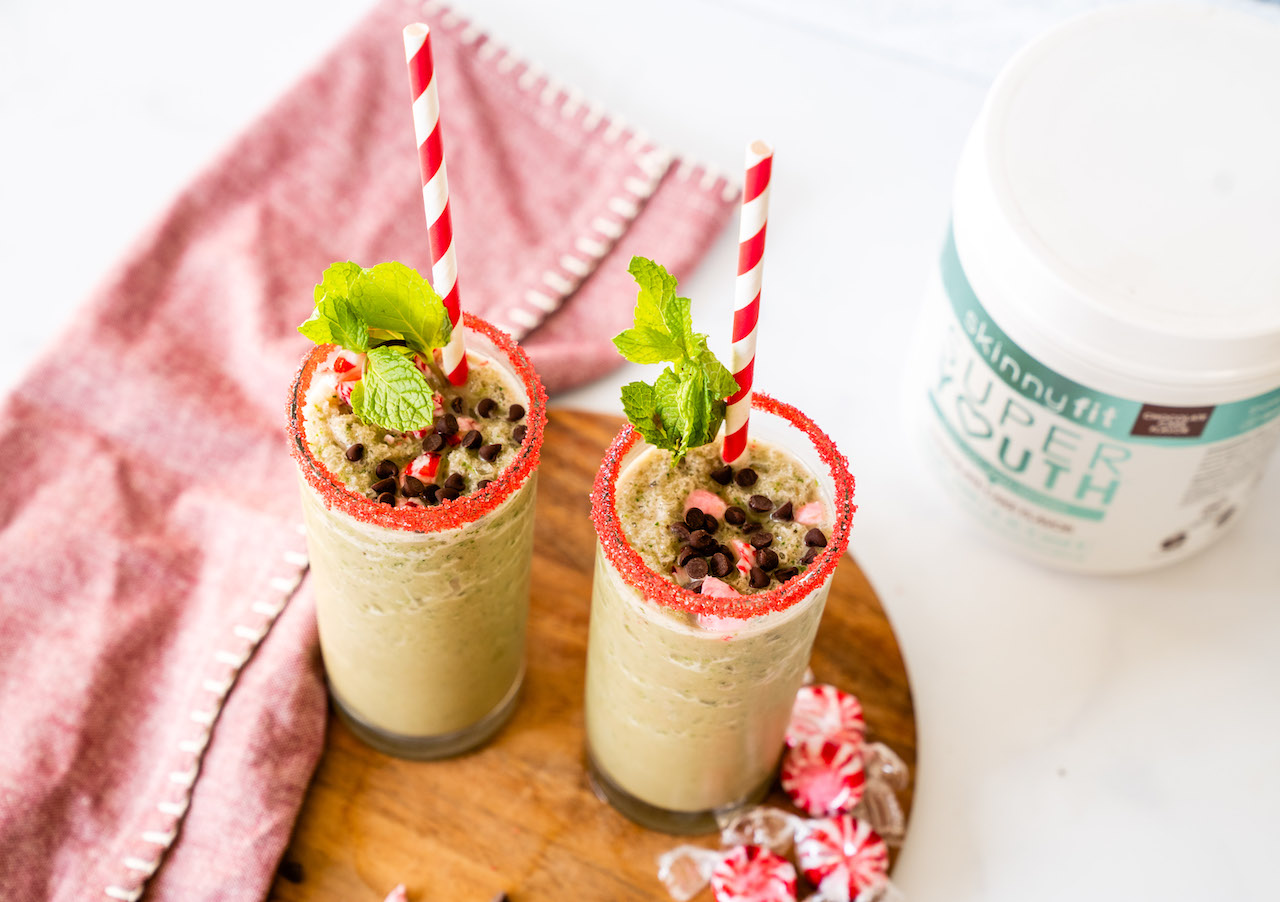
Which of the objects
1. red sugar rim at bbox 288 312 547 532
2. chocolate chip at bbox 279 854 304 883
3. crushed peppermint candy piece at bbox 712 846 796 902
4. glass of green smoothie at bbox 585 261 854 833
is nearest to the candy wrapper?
crushed peppermint candy piece at bbox 712 846 796 902

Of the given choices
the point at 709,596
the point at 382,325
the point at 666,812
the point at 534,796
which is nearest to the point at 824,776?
the point at 666,812

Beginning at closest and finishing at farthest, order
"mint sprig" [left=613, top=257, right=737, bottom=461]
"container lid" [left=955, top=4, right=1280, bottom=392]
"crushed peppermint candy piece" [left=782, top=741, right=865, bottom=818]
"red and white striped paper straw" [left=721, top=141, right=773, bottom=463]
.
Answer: "red and white striped paper straw" [left=721, top=141, right=773, bottom=463] < "mint sprig" [left=613, top=257, right=737, bottom=461] < "container lid" [left=955, top=4, right=1280, bottom=392] < "crushed peppermint candy piece" [left=782, top=741, right=865, bottom=818]

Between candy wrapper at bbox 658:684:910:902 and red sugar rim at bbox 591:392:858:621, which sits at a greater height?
red sugar rim at bbox 591:392:858:621

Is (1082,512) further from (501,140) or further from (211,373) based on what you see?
(211,373)

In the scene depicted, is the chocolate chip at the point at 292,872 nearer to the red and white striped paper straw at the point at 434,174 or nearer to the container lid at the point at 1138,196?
the red and white striped paper straw at the point at 434,174

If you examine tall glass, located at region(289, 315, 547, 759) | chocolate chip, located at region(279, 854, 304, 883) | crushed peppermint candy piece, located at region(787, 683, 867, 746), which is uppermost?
tall glass, located at region(289, 315, 547, 759)

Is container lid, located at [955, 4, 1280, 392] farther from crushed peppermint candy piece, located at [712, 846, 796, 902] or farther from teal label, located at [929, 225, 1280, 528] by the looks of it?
crushed peppermint candy piece, located at [712, 846, 796, 902]

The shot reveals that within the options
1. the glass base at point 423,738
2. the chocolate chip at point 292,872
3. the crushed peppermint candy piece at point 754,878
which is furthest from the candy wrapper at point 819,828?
the chocolate chip at point 292,872
